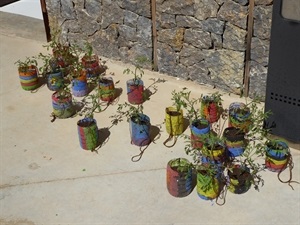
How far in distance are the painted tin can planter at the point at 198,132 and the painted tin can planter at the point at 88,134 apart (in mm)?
1023

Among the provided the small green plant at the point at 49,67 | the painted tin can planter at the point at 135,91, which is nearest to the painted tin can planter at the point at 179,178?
Result: the painted tin can planter at the point at 135,91

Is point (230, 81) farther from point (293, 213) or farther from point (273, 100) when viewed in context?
point (293, 213)

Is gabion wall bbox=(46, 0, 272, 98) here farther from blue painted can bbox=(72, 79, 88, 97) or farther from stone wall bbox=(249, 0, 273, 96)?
blue painted can bbox=(72, 79, 88, 97)

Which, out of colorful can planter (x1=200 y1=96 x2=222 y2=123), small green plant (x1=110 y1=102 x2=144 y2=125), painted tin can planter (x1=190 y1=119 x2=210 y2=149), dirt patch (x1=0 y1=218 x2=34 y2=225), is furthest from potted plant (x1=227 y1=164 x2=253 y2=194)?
dirt patch (x1=0 y1=218 x2=34 y2=225)

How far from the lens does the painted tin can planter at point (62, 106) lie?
5.54 metres

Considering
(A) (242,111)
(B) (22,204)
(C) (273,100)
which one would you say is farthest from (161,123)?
(B) (22,204)

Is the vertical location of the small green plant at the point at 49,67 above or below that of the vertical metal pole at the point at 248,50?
below

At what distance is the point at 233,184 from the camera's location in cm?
440

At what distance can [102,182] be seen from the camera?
15.4 feet

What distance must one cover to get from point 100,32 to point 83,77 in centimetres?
98

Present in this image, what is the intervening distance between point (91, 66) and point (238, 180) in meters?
2.85

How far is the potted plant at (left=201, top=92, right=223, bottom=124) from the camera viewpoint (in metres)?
5.34

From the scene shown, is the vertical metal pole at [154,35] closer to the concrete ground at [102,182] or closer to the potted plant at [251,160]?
the concrete ground at [102,182]

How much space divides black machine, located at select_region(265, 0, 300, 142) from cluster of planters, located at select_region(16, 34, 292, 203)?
0.51ft
